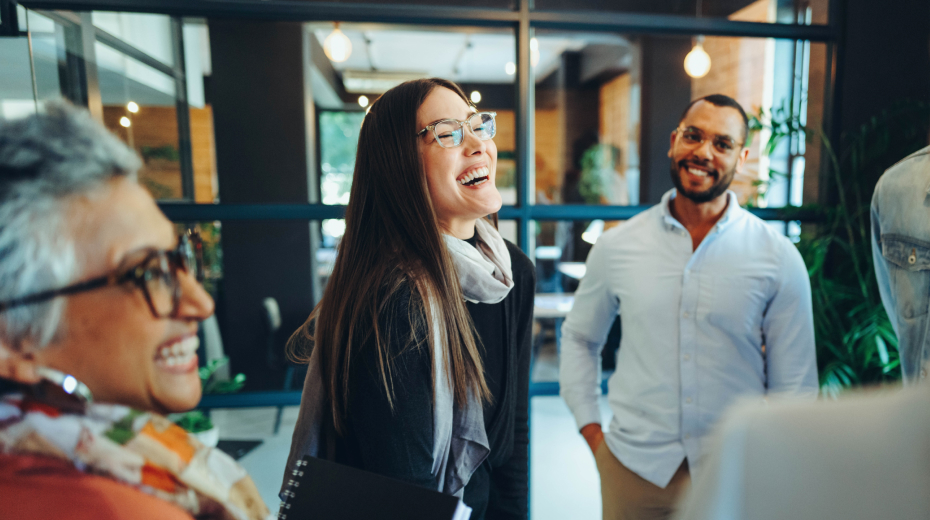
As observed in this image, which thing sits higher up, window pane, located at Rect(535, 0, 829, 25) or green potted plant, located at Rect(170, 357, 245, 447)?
window pane, located at Rect(535, 0, 829, 25)

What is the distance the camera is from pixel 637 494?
1406 mm

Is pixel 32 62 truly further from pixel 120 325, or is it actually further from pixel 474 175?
pixel 120 325

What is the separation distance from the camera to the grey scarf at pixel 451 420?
0.94 m

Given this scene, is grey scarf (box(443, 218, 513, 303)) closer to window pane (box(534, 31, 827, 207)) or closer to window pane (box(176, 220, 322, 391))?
window pane (box(534, 31, 827, 207))

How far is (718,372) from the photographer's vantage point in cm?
139

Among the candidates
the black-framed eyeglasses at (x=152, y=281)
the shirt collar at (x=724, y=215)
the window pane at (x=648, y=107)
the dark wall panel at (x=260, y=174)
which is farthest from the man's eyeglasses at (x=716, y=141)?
the dark wall panel at (x=260, y=174)

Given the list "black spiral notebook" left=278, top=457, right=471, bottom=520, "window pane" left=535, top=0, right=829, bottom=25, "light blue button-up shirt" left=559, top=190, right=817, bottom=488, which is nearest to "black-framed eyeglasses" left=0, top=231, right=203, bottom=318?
"black spiral notebook" left=278, top=457, right=471, bottom=520

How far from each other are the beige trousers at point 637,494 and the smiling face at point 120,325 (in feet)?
4.39

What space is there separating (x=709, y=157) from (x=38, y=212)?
60.9 inches

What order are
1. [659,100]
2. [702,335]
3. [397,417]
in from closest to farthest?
[397,417] → [702,335] → [659,100]

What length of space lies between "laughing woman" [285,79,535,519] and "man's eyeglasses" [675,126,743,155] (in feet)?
2.38

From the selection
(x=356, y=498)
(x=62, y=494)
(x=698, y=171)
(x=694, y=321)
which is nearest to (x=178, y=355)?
(x=62, y=494)

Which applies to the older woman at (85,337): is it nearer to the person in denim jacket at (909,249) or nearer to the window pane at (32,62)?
the person in denim jacket at (909,249)

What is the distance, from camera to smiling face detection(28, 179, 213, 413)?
40cm
